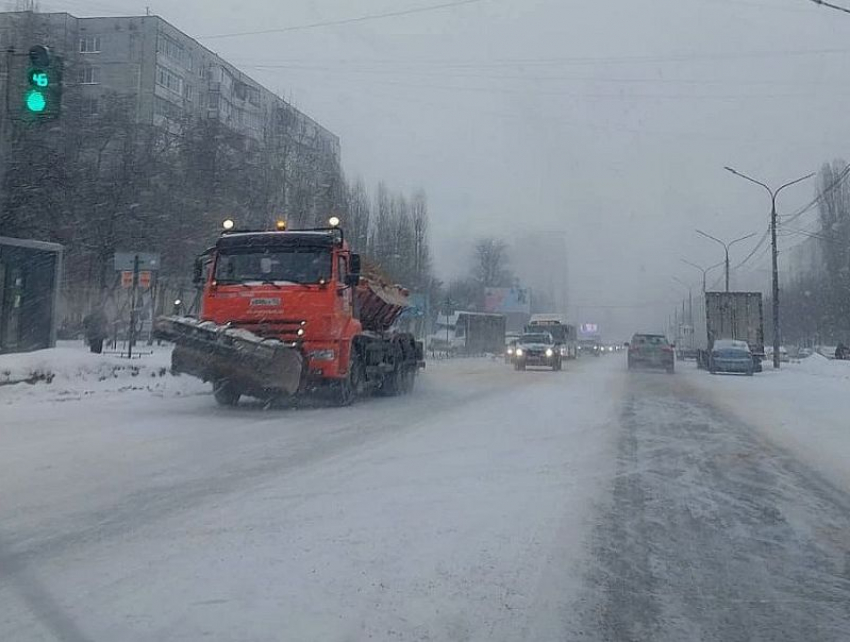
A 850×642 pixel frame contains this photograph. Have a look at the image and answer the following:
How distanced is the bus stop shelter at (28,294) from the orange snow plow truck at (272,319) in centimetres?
1014

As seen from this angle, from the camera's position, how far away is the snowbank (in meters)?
16.0

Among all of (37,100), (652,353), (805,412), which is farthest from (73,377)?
(652,353)

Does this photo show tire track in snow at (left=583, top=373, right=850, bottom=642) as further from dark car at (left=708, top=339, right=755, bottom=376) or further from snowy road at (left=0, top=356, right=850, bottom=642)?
dark car at (left=708, top=339, right=755, bottom=376)

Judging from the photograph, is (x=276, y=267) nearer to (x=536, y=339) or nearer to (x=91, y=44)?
(x=536, y=339)

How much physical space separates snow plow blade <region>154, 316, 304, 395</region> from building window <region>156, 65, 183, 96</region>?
46.7 m

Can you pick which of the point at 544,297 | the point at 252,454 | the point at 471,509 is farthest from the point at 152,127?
the point at 544,297

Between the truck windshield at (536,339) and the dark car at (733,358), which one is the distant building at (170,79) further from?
the dark car at (733,358)

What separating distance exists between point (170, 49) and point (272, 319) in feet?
163

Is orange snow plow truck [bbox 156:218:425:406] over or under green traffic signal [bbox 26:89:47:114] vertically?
under

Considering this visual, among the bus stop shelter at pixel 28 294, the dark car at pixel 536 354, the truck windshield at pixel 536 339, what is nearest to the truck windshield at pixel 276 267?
the bus stop shelter at pixel 28 294

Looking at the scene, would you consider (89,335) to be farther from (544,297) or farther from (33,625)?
(544,297)

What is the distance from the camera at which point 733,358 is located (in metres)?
37.5

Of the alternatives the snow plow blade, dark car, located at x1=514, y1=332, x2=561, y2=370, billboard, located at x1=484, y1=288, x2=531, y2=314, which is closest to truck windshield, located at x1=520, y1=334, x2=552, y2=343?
dark car, located at x1=514, y1=332, x2=561, y2=370

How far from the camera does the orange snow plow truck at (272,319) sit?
46.5ft
